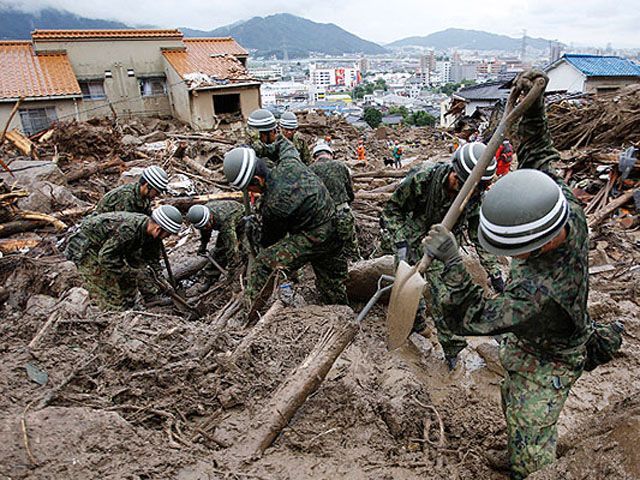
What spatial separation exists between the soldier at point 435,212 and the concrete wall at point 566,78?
885 inches

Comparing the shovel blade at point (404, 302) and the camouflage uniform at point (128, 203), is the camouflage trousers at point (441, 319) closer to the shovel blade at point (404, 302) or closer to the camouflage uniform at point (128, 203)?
the shovel blade at point (404, 302)

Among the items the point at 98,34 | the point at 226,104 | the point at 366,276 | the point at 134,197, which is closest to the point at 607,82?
the point at 226,104

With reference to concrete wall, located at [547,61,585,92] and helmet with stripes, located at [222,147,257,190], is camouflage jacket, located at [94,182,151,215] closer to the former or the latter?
helmet with stripes, located at [222,147,257,190]

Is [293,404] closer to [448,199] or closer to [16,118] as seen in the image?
[448,199]

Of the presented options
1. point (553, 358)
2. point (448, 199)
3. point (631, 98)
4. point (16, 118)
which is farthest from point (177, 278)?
point (16, 118)

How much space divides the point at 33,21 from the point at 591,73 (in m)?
155

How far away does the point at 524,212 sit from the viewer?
1856 mm

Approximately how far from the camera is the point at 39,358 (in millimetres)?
2818

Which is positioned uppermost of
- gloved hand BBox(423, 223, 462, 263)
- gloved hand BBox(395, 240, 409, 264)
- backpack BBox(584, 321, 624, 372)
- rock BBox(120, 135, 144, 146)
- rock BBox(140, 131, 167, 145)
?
gloved hand BBox(423, 223, 462, 263)

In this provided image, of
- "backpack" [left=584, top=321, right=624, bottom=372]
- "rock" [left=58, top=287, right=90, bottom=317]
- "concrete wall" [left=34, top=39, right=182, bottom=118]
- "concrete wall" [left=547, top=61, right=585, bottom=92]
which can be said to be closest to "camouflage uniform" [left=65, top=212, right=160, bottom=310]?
"rock" [left=58, top=287, right=90, bottom=317]

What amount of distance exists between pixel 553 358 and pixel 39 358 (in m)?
3.03

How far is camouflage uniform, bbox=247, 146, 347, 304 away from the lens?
410cm

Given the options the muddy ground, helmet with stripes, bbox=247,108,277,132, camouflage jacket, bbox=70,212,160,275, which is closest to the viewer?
the muddy ground

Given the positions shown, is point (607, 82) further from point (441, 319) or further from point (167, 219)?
point (167, 219)
